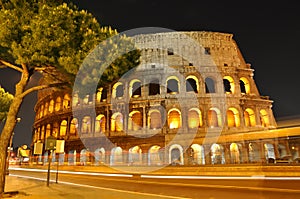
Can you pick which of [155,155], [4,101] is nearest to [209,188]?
[4,101]

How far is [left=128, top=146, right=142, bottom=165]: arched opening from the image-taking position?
83.8 ft

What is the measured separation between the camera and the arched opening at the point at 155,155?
81.9 feet

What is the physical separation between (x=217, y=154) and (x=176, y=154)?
4633 mm

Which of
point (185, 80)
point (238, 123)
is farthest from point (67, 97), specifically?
point (238, 123)

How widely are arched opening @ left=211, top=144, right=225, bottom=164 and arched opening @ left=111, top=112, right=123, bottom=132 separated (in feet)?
36.1

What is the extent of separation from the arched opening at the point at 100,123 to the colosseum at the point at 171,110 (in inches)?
4.8

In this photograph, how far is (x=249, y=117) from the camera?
92.9ft

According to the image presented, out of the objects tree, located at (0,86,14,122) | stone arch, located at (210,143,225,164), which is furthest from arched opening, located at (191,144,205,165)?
tree, located at (0,86,14,122)

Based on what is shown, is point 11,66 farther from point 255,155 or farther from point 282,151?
point 255,155

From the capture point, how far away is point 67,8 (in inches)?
312

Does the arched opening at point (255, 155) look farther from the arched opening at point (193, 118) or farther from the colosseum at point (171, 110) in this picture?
the arched opening at point (193, 118)

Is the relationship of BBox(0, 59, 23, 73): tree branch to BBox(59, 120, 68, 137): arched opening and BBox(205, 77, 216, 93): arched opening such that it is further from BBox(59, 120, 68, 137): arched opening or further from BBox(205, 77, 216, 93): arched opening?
BBox(59, 120, 68, 137): arched opening

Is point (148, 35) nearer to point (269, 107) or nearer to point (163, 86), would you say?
point (163, 86)

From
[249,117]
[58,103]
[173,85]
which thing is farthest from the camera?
[58,103]
